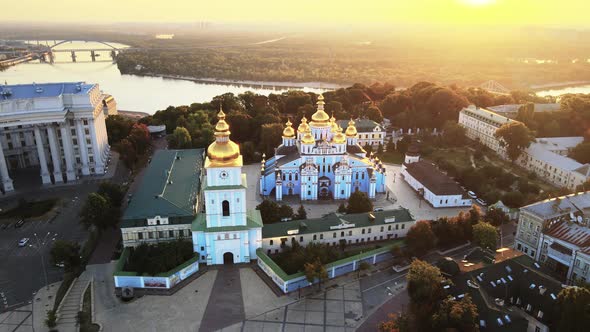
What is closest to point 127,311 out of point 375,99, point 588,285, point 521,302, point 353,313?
point 353,313

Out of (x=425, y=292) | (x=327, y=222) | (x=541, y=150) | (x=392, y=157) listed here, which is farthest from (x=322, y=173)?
(x=541, y=150)

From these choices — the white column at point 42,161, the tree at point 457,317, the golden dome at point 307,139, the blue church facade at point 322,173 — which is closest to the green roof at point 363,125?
the blue church facade at point 322,173

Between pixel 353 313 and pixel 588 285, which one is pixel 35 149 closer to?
pixel 353 313

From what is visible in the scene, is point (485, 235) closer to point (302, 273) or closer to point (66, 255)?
point (302, 273)

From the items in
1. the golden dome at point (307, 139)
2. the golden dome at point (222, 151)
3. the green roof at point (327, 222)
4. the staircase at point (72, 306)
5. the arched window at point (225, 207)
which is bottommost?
the staircase at point (72, 306)

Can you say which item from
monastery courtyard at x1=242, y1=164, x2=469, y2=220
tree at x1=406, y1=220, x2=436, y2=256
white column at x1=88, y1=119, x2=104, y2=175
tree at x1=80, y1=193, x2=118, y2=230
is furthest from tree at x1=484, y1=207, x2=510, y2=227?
white column at x1=88, y1=119, x2=104, y2=175

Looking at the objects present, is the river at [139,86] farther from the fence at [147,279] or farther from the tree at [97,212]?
the fence at [147,279]

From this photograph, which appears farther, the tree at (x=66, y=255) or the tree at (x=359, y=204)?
the tree at (x=359, y=204)

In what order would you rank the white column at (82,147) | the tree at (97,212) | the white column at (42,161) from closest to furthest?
1. the tree at (97,212)
2. the white column at (42,161)
3. the white column at (82,147)
